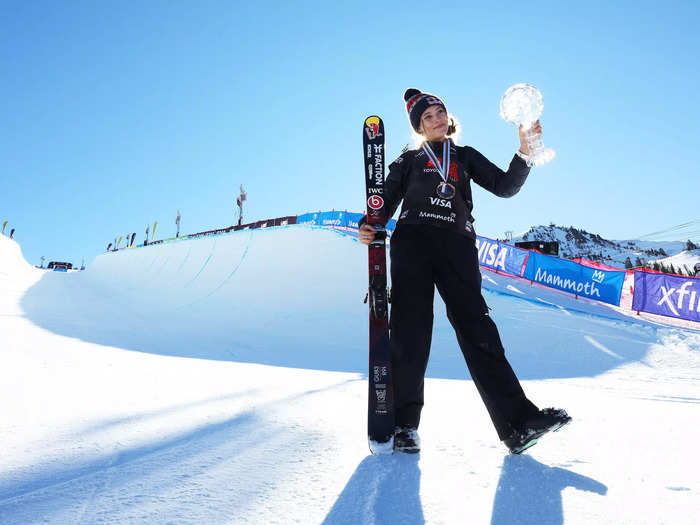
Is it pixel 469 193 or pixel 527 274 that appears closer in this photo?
pixel 469 193

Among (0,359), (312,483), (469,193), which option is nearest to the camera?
(312,483)

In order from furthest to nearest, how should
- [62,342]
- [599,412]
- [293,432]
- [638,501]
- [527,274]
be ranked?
[527,274]
[62,342]
[599,412]
[293,432]
[638,501]

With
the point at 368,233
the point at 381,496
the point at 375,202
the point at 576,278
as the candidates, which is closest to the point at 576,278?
the point at 576,278

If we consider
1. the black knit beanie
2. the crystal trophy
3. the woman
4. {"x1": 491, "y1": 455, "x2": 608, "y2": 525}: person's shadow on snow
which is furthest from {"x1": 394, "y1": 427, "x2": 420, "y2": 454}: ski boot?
the black knit beanie

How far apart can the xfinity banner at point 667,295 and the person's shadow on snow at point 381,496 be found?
40.9 ft

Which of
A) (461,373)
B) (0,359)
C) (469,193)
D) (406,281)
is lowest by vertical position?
(461,373)

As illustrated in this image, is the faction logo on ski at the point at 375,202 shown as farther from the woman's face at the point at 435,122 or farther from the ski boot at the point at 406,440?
the ski boot at the point at 406,440

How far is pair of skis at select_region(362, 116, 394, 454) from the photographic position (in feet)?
6.52

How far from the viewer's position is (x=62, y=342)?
16.6 ft

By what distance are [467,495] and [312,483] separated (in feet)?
1.88

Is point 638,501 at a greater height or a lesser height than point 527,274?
lesser

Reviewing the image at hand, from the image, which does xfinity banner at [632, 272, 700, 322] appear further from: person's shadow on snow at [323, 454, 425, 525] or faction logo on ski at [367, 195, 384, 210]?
person's shadow on snow at [323, 454, 425, 525]

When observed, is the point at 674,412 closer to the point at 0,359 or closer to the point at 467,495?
the point at 467,495

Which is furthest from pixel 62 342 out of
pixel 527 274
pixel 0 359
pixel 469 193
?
pixel 527 274
